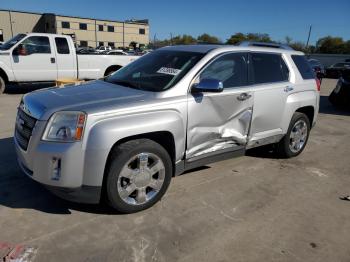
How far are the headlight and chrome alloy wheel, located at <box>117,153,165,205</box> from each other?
58 cm

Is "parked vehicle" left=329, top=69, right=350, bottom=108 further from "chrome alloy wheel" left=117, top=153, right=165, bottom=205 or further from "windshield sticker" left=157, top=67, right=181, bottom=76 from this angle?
"chrome alloy wheel" left=117, top=153, right=165, bottom=205

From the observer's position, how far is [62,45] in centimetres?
1145

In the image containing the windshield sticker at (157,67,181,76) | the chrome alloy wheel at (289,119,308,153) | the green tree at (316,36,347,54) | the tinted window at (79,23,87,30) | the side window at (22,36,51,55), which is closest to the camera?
the windshield sticker at (157,67,181,76)

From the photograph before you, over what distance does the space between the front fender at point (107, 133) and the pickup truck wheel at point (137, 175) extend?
12 centimetres

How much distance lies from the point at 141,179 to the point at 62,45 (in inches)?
363

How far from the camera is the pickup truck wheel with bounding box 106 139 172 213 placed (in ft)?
10.9

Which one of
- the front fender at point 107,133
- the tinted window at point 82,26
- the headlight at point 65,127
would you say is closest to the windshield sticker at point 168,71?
the front fender at point 107,133

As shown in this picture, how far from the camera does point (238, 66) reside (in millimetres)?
4453

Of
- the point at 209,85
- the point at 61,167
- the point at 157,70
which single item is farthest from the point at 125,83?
the point at 61,167

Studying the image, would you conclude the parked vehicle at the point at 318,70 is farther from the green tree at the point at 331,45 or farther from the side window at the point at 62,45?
the green tree at the point at 331,45

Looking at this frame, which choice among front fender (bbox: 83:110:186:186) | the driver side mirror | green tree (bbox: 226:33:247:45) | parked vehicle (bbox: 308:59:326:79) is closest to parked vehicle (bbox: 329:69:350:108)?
parked vehicle (bbox: 308:59:326:79)

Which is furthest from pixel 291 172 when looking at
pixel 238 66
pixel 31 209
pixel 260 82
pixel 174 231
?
pixel 31 209

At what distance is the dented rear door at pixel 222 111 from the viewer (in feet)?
12.8

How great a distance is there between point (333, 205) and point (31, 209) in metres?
3.39
